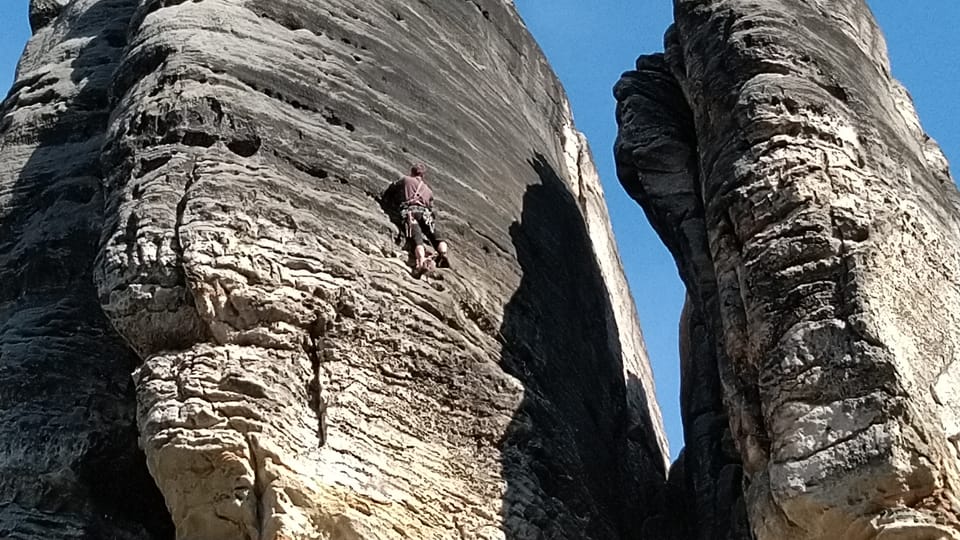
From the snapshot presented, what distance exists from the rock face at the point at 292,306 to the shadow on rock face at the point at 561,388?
3 centimetres

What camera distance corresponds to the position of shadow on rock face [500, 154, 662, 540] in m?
10.3

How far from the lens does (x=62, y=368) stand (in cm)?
1087

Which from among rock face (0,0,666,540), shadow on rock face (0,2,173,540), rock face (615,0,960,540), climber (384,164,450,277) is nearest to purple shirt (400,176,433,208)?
climber (384,164,450,277)

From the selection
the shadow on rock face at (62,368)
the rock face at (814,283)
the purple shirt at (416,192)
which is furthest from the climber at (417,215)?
the shadow on rock face at (62,368)

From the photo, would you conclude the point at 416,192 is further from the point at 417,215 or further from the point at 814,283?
the point at 814,283

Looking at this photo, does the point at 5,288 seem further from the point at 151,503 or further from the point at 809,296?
the point at 809,296

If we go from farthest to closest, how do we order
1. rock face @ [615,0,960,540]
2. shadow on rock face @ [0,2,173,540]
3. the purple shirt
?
the purple shirt < shadow on rock face @ [0,2,173,540] < rock face @ [615,0,960,540]

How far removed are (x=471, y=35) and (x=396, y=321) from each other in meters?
4.72

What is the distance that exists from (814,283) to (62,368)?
5.06 m

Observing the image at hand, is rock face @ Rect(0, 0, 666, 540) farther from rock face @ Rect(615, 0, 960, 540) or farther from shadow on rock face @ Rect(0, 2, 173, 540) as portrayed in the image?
rock face @ Rect(615, 0, 960, 540)

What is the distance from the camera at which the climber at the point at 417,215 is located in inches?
415

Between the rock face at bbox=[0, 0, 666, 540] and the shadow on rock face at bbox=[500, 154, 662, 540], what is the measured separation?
0.03m

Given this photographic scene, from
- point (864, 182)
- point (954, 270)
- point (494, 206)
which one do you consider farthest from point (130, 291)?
point (954, 270)

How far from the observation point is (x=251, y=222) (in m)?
9.66
